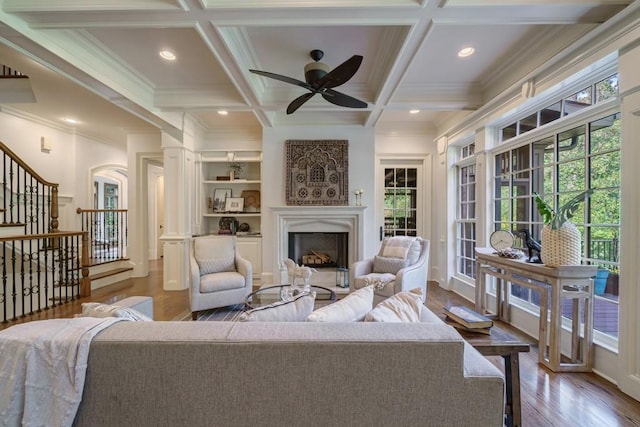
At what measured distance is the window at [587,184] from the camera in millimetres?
2281

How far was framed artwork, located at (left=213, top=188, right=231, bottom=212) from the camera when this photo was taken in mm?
5383

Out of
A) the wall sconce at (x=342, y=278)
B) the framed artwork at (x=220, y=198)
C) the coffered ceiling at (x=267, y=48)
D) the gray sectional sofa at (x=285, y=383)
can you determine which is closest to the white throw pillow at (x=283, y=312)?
the gray sectional sofa at (x=285, y=383)

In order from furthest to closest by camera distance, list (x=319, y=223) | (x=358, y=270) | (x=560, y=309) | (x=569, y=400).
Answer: (x=319, y=223) < (x=358, y=270) < (x=560, y=309) < (x=569, y=400)

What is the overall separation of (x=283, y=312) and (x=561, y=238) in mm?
2293

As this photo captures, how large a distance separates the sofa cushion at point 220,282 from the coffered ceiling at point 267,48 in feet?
7.27

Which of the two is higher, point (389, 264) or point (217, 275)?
point (389, 264)

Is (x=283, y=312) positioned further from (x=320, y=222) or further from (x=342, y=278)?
(x=320, y=222)

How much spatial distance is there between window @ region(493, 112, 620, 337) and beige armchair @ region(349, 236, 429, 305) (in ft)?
3.63

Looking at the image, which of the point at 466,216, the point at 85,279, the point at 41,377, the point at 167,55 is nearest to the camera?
the point at 41,377

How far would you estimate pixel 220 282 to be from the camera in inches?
134

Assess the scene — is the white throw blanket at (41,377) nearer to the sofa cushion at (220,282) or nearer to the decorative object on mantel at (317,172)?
the sofa cushion at (220,282)

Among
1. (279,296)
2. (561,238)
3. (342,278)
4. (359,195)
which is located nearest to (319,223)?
(359,195)

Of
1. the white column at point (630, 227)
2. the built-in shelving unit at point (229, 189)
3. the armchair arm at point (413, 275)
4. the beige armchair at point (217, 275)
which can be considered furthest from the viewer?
the built-in shelving unit at point (229, 189)

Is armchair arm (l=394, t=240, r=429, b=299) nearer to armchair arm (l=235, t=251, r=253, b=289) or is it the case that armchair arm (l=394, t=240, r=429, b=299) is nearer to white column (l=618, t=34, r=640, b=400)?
white column (l=618, t=34, r=640, b=400)
